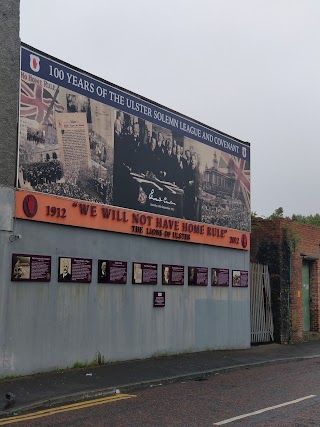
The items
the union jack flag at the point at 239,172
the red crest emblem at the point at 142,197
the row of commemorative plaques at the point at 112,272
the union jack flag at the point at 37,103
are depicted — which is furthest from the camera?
the union jack flag at the point at 239,172

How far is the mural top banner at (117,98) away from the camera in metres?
12.6

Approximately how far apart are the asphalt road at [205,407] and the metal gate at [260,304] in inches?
296

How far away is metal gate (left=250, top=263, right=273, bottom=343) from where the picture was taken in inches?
779

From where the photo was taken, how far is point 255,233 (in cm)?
2139

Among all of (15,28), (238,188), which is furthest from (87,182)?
(238,188)

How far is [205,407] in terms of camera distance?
358 inches

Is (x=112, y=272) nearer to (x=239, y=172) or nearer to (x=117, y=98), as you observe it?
(x=117, y=98)

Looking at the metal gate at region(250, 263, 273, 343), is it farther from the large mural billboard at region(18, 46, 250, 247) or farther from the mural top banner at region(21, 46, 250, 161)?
the mural top banner at region(21, 46, 250, 161)

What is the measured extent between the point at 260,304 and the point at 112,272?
789 centimetres

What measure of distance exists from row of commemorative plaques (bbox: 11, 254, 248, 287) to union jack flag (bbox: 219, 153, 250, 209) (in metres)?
2.55

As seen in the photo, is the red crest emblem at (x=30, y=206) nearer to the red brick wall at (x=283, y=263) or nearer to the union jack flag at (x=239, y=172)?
the union jack flag at (x=239, y=172)

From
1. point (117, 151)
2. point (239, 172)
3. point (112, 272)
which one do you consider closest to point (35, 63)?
point (117, 151)

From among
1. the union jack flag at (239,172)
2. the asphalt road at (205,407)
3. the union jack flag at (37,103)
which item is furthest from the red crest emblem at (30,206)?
the union jack flag at (239,172)

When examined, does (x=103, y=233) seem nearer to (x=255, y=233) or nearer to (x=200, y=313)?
(x=200, y=313)
